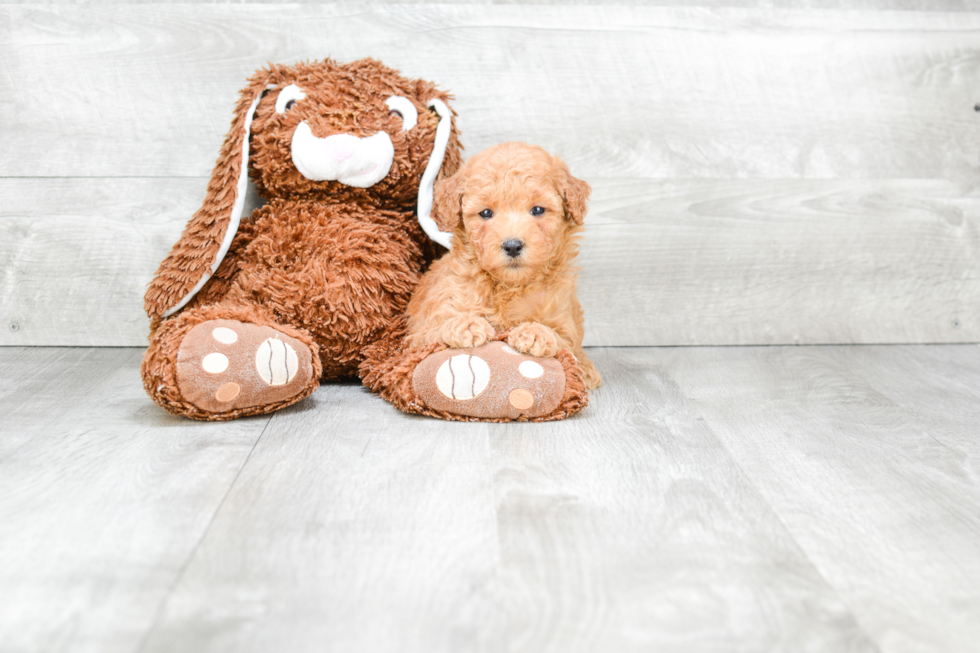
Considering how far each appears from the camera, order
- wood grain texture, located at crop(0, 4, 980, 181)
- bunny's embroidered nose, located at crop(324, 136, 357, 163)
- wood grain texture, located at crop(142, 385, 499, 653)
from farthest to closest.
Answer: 1. wood grain texture, located at crop(0, 4, 980, 181)
2. bunny's embroidered nose, located at crop(324, 136, 357, 163)
3. wood grain texture, located at crop(142, 385, 499, 653)

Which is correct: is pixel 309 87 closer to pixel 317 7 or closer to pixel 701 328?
pixel 317 7

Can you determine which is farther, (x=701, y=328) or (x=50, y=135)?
(x=701, y=328)

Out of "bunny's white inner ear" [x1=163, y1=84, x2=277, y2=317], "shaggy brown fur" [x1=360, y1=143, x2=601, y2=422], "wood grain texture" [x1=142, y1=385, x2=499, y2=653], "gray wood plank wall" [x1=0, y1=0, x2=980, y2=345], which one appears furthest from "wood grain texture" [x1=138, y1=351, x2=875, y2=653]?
"gray wood plank wall" [x1=0, y1=0, x2=980, y2=345]

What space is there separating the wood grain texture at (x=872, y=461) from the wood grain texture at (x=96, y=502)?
2.05 ft

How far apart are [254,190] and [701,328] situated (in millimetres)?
896

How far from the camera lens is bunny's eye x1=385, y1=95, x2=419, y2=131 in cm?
132

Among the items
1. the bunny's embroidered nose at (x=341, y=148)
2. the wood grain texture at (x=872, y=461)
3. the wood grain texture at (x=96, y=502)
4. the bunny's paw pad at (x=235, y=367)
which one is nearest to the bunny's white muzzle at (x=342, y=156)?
the bunny's embroidered nose at (x=341, y=148)

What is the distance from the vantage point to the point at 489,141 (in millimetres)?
1536

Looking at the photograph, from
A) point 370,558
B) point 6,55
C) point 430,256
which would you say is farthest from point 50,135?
point 370,558

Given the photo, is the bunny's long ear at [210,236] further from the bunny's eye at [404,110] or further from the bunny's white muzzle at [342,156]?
the bunny's eye at [404,110]

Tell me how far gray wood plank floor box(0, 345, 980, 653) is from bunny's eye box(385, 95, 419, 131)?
443 mm

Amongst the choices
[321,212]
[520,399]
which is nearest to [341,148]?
[321,212]

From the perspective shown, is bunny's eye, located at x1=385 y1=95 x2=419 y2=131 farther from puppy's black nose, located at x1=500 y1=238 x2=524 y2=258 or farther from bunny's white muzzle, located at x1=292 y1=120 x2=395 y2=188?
puppy's black nose, located at x1=500 y1=238 x2=524 y2=258

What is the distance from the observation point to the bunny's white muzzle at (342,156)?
1242 mm
